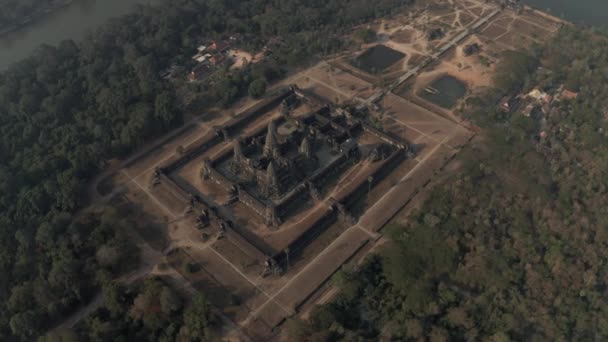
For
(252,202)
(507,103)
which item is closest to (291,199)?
(252,202)

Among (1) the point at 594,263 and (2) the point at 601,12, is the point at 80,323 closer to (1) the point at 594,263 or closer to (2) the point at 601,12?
(1) the point at 594,263

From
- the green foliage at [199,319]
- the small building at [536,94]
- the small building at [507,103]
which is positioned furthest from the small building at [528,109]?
the green foliage at [199,319]

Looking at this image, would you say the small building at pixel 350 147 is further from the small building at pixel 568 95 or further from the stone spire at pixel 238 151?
the small building at pixel 568 95

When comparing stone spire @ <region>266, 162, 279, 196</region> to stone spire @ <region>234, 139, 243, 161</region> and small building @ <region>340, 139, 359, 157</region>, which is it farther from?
small building @ <region>340, 139, 359, 157</region>

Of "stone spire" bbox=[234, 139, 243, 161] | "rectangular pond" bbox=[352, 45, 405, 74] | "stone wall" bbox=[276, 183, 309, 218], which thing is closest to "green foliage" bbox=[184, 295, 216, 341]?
"stone wall" bbox=[276, 183, 309, 218]

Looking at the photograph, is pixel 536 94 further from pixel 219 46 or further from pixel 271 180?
pixel 219 46
